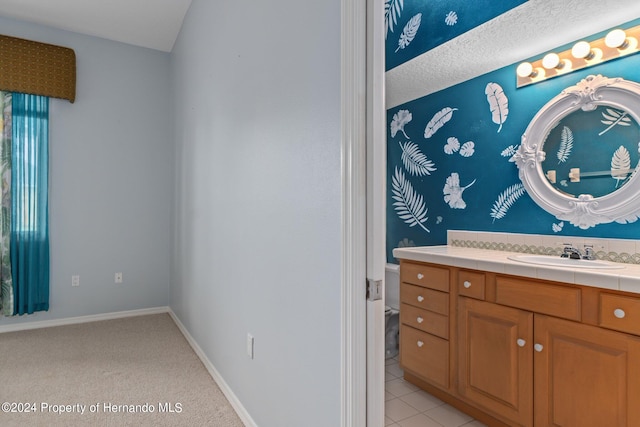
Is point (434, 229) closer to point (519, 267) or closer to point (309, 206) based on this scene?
point (519, 267)

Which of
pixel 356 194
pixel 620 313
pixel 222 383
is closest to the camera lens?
pixel 356 194

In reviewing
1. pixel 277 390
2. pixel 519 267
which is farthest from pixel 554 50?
pixel 277 390

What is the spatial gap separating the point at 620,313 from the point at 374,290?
1121 mm

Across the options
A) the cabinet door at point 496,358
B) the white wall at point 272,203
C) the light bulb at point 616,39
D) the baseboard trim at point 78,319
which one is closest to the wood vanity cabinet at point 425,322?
the cabinet door at point 496,358

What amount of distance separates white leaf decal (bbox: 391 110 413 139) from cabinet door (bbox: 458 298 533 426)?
1762 mm

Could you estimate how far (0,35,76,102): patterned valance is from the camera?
3215mm

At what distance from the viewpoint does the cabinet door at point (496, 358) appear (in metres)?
1.82

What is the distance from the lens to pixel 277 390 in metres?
1.59

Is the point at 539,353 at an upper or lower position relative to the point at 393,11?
lower

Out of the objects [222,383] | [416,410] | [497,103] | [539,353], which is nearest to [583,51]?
[497,103]

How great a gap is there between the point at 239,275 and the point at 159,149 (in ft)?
8.32

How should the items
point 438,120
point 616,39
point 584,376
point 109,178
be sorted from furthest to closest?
point 109,178, point 438,120, point 616,39, point 584,376

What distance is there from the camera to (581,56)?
7.07ft

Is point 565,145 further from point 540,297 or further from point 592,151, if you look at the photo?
point 540,297
